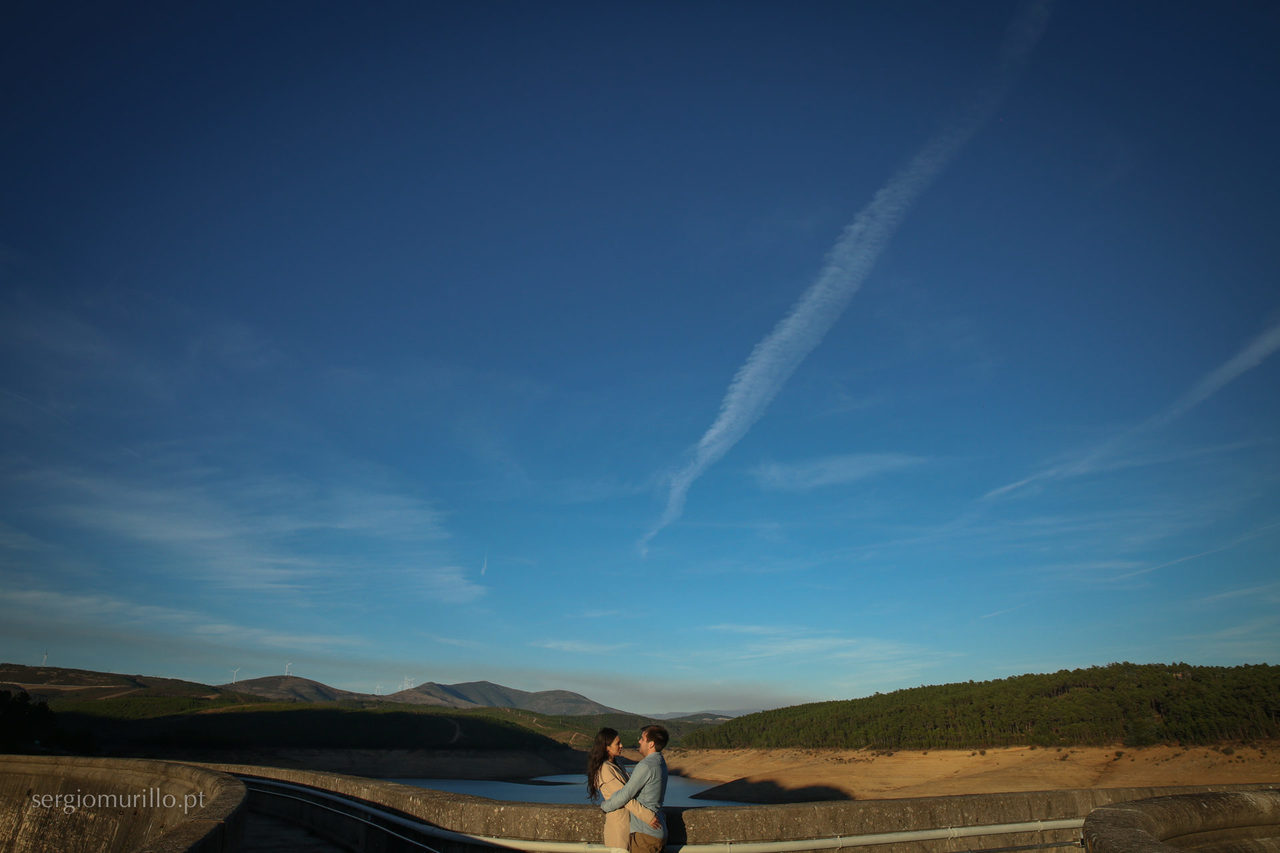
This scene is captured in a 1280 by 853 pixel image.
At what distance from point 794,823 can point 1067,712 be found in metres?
98.6

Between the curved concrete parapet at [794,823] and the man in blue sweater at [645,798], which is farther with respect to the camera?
the curved concrete parapet at [794,823]

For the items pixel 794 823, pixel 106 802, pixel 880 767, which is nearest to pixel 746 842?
pixel 794 823

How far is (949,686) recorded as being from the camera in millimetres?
124812

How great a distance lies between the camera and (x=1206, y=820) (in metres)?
6.40

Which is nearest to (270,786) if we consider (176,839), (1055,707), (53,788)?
(53,788)

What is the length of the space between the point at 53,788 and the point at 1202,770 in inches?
2984

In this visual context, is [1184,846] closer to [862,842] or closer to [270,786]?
[862,842]

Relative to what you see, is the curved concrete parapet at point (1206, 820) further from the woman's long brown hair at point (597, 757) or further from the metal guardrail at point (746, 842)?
the woman's long brown hair at point (597, 757)

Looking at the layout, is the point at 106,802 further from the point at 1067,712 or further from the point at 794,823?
the point at 1067,712

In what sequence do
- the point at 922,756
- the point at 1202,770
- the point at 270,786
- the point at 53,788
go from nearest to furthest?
the point at 270,786
the point at 53,788
the point at 1202,770
the point at 922,756

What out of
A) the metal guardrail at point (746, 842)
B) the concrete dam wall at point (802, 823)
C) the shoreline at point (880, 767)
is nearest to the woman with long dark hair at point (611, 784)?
the metal guardrail at point (746, 842)

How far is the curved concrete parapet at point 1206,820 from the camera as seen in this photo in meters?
5.14

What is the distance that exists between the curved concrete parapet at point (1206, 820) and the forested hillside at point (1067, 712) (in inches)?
3076

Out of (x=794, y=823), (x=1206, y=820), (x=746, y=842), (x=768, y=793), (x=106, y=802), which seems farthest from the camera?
(x=768, y=793)
